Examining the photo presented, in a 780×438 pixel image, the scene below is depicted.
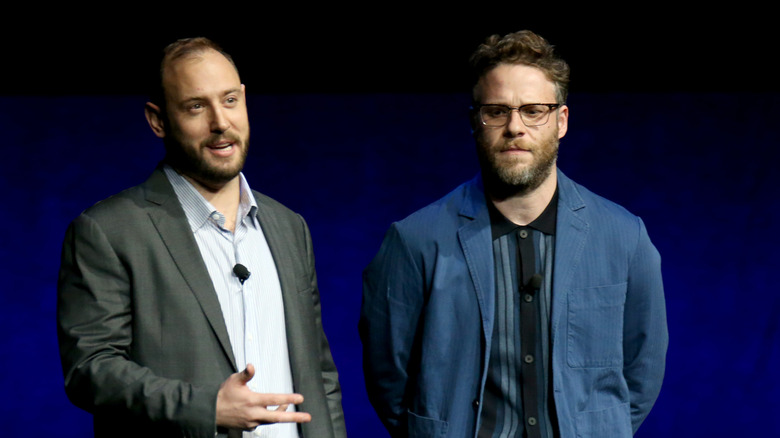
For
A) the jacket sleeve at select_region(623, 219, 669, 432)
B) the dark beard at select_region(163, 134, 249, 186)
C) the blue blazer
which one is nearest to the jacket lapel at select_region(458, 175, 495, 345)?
the blue blazer

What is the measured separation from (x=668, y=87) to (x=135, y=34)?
6.48ft

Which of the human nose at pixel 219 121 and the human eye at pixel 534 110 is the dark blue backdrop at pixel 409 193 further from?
the human nose at pixel 219 121

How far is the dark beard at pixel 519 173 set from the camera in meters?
2.33

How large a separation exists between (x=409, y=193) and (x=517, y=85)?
1.66 meters

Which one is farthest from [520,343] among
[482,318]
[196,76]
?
[196,76]

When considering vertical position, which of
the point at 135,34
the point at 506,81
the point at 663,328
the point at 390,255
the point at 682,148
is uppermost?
the point at 135,34

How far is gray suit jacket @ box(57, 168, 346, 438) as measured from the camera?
1908 millimetres

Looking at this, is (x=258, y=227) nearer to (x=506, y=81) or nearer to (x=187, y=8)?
(x=506, y=81)

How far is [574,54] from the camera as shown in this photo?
3.62 meters

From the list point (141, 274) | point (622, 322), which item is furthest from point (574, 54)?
point (141, 274)

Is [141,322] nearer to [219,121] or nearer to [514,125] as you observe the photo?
[219,121]

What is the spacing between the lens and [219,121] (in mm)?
2119

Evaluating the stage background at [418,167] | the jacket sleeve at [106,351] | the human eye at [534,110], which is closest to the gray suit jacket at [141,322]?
the jacket sleeve at [106,351]

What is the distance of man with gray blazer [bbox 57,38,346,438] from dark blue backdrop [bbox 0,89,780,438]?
1652mm
